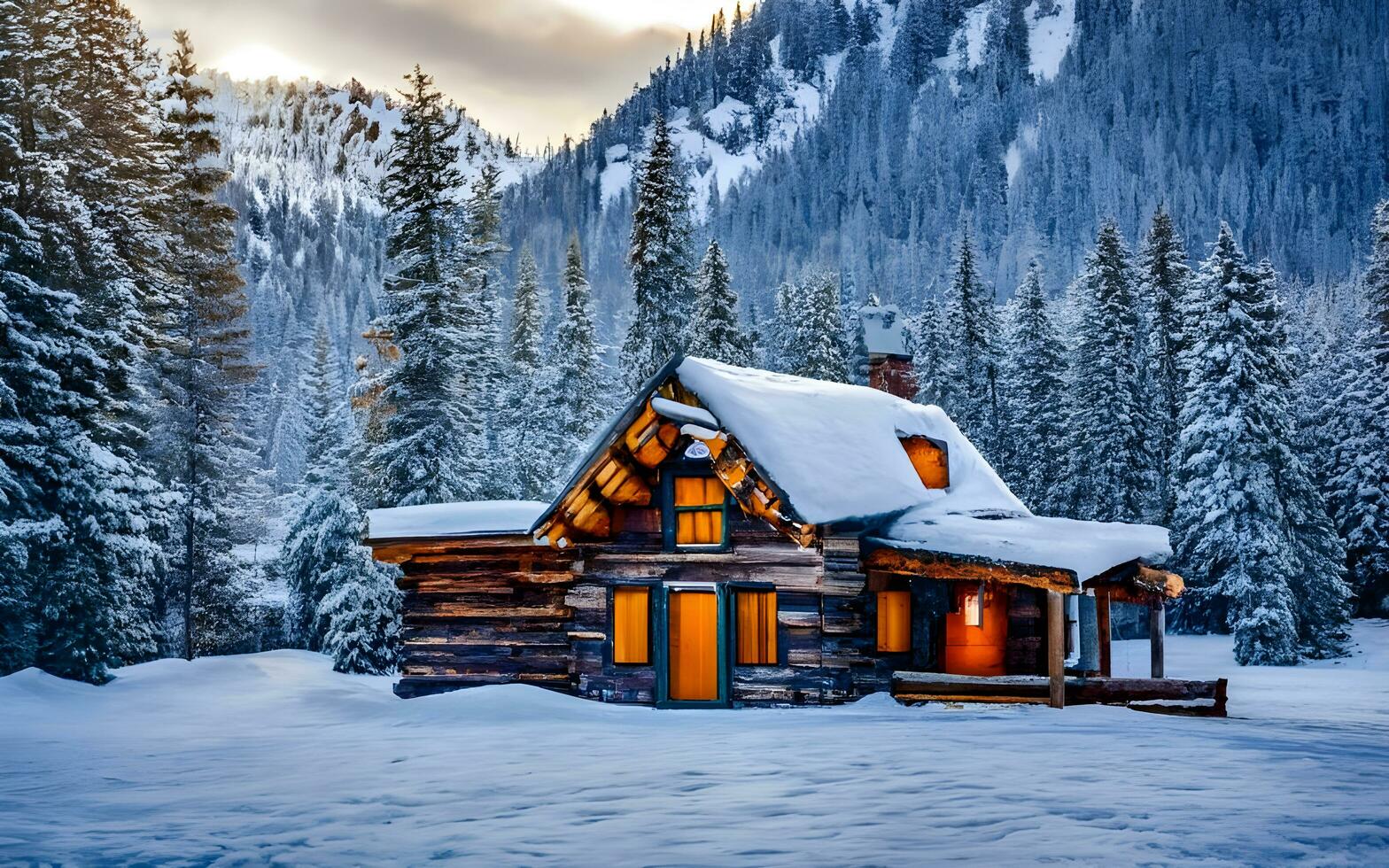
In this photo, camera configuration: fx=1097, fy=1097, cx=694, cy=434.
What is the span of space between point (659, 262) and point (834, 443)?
23928 millimetres

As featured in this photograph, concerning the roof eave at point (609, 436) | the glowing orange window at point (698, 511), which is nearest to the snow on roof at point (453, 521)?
the roof eave at point (609, 436)

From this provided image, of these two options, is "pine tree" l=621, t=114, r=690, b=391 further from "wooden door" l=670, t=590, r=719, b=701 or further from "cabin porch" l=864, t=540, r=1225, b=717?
"cabin porch" l=864, t=540, r=1225, b=717

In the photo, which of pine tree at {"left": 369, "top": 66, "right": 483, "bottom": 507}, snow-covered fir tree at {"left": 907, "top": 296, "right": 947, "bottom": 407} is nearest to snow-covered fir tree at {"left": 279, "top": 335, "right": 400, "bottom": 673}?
pine tree at {"left": 369, "top": 66, "right": 483, "bottom": 507}

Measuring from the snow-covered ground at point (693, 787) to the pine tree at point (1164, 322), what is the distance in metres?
35.4

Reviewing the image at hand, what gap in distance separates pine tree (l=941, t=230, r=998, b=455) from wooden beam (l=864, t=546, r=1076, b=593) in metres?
34.7

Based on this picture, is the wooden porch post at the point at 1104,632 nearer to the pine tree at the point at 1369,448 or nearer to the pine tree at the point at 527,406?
the pine tree at the point at 1369,448

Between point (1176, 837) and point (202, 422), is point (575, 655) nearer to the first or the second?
point (1176, 837)

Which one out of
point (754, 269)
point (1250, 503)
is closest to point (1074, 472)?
point (1250, 503)

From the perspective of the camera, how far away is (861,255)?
183 metres

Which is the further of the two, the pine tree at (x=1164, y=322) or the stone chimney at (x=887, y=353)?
the stone chimney at (x=887, y=353)

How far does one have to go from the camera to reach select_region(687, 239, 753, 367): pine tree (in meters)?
45.3

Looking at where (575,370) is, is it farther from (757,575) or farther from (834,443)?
(757,575)

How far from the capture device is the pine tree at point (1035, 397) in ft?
165

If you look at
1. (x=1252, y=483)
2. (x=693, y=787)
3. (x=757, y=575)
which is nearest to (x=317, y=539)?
(x=757, y=575)
